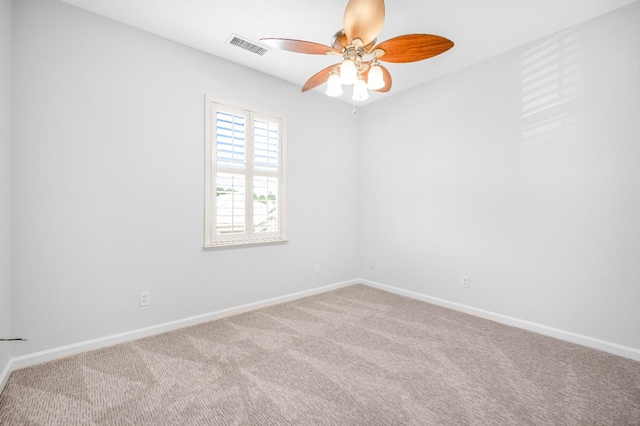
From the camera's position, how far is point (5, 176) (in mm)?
1956

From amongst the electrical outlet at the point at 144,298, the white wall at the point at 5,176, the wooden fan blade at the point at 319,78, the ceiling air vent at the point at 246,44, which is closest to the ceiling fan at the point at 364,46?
the wooden fan blade at the point at 319,78

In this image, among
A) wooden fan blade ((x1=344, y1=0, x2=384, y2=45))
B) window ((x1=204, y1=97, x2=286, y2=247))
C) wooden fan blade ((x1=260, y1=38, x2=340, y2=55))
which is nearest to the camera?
wooden fan blade ((x1=344, y1=0, x2=384, y2=45))

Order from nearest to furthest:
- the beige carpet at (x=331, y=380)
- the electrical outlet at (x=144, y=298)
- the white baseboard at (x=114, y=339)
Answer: the beige carpet at (x=331, y=380), the white baseboard at (x=114, y=339), the electrical outlet at (x=144, y=298)

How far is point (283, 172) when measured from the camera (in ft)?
11.7

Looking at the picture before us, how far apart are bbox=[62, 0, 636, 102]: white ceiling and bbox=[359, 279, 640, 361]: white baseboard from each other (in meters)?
2.70

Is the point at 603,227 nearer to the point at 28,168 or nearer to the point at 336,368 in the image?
the point at 336,368

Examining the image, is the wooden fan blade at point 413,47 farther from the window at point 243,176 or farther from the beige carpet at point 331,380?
the beige carpet at point 331,380

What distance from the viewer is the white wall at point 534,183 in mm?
2342

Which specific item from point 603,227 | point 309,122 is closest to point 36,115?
point 309,122

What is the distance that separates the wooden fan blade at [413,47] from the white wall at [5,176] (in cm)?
243

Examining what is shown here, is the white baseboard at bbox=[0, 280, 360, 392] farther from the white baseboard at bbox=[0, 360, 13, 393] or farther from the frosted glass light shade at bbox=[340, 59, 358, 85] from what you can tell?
the frosted glass light shade at bbox=[340, 59, 358, 85]

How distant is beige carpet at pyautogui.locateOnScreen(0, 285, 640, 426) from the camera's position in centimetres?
164

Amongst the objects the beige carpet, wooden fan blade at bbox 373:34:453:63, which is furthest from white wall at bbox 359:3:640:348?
wooden fan blade at bbox 373:34:453:63

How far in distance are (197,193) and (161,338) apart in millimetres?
1357
